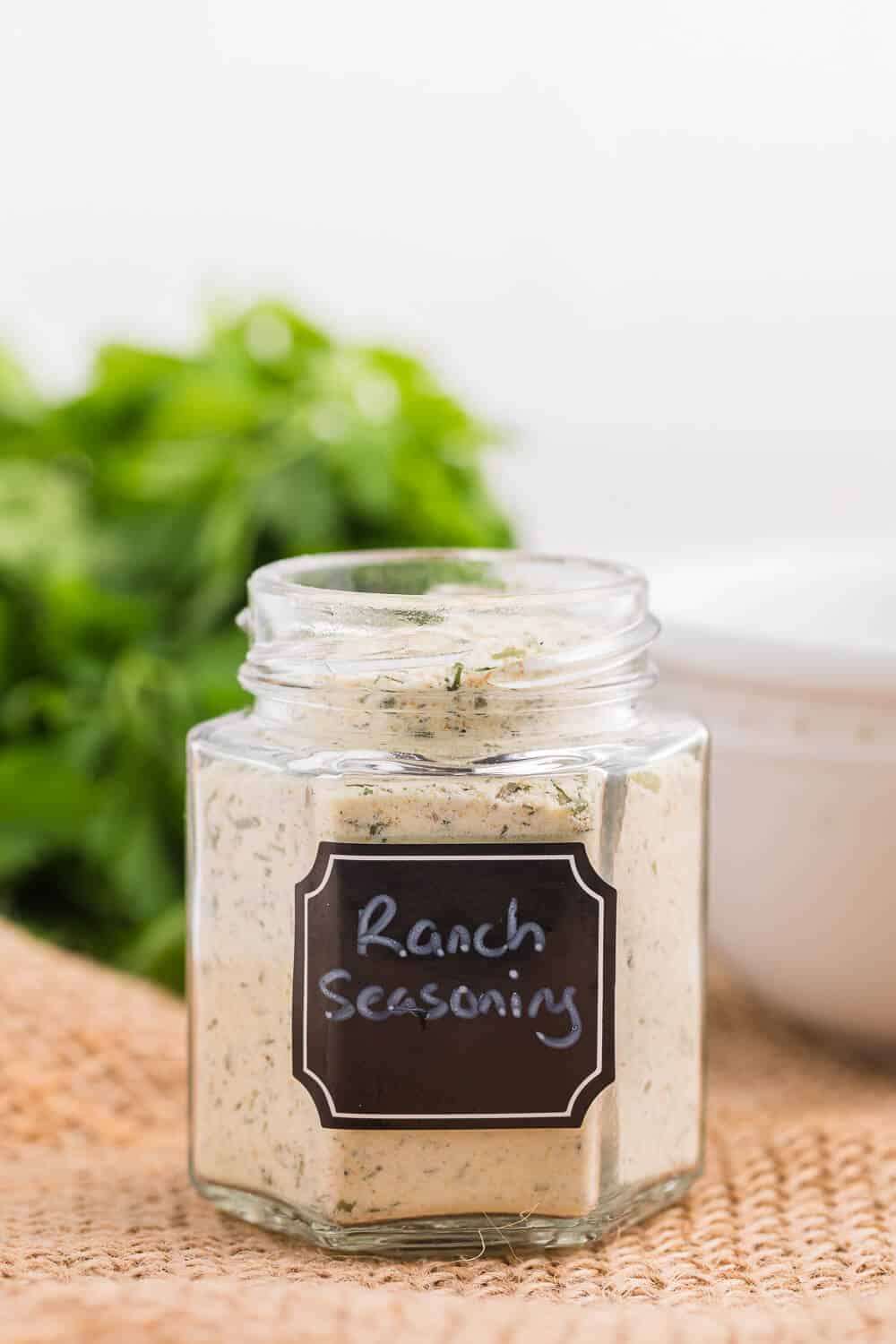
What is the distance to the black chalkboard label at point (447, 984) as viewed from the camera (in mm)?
665

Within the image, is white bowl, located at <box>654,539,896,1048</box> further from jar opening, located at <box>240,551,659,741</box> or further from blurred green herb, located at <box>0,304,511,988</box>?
blurred green herb, located at <box>0,304,511,988</box>

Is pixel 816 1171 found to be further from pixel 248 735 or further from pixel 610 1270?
pixel 248 735

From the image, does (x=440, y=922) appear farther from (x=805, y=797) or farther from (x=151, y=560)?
(x=151, y=560)

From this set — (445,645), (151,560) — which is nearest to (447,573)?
(445,645)

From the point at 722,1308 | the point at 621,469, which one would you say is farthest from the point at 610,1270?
the point at 621,469

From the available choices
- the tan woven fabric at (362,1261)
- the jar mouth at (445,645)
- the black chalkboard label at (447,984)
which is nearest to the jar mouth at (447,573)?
the jar mouth at (445,645)

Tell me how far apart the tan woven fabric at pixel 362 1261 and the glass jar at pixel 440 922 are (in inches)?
1.5

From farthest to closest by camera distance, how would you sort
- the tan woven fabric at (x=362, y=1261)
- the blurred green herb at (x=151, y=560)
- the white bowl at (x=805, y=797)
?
the blurred green herb at (x=151, y=560)
the white bowl at (x=805, y=797)
the tan woven fabric at (x=362, y=1261)

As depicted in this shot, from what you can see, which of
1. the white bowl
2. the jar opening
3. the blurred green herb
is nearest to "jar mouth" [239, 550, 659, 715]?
the jar opening

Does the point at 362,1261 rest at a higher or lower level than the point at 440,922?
lower

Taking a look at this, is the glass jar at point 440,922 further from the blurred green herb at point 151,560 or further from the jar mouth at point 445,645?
the blurred green herb at point 151,560

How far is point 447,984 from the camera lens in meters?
0.67

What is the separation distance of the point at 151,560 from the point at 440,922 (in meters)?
0.72

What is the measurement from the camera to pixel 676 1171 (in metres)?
0.75
